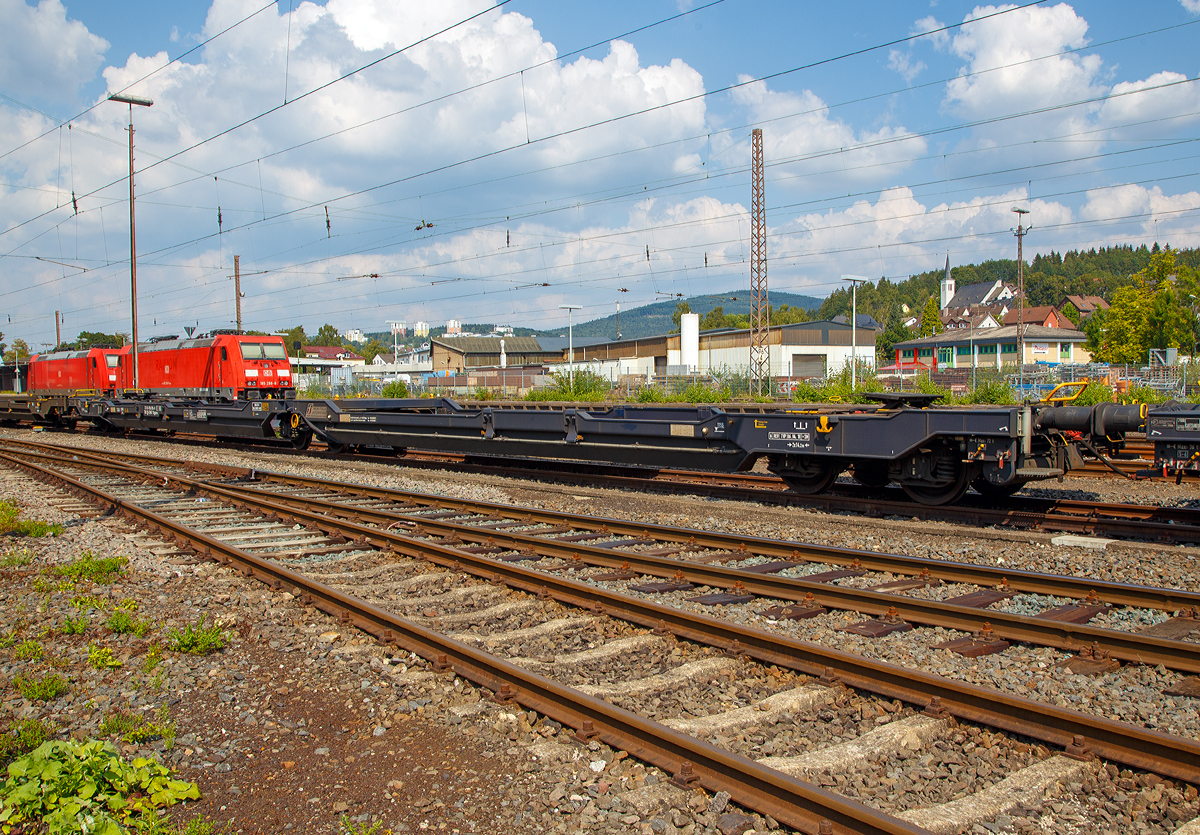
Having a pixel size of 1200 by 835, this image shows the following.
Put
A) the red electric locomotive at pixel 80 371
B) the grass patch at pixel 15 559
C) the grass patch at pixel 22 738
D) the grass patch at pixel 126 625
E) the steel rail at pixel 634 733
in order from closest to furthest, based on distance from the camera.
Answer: the steel rail at pixel 634 733 < the grass patch at pixel 22 738 < the grass patch at pixel 126 625 < the grass patch at pixel 15 559 < the red electric locomotive at pixel 80 371

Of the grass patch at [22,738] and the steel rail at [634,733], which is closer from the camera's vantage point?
the steel rail at [634,733]

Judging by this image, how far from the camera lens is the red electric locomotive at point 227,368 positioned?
23375mm

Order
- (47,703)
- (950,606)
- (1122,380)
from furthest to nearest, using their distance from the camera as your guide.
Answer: (1122,380) → (950,606) → (47,703)

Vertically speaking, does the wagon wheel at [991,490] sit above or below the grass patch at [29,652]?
above

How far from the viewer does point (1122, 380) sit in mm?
32219

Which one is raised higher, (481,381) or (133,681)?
(481,381)

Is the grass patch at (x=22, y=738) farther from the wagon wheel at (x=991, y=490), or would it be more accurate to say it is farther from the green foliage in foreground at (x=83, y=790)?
the wagon wheel at (x=991, y=490)

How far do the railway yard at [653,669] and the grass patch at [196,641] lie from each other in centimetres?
8

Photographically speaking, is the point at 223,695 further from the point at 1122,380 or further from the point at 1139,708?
the point at 1122,380

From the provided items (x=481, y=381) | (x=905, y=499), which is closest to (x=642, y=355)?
(x=481, y=381)

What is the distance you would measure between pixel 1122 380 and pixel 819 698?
113 feet

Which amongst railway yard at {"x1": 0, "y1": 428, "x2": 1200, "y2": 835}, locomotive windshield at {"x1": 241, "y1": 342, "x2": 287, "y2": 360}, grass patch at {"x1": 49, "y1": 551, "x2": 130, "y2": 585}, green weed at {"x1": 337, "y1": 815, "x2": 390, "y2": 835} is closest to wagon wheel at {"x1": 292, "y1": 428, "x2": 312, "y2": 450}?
locomotive windshield at {"x1": 241, "y1": 342, "x2": 287, "y2": 360}

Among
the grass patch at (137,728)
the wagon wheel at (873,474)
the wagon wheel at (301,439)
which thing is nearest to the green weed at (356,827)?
the grass patch at (137,728)

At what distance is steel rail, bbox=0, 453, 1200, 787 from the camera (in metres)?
3.58
